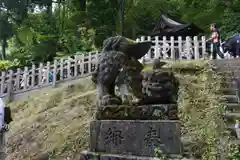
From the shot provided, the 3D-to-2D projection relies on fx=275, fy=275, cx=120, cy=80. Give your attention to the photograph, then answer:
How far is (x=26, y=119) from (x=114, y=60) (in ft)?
18.9

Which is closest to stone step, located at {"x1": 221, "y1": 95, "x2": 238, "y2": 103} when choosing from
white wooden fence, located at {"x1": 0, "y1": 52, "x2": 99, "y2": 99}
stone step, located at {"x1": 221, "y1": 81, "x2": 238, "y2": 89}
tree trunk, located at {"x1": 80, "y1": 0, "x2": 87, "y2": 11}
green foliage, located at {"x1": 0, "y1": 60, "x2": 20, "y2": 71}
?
stone step, located at {"x1": 221, "y1": 81, "x2": 238, "y2": 89}

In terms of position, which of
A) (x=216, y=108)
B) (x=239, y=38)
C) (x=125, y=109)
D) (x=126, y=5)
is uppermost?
(x=126, y=5)

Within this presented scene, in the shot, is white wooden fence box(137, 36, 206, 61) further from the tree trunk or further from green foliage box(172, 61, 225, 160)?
the tree trunk

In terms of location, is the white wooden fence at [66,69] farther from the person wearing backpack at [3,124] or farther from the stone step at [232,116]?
the person wearing backpack at [3,124]

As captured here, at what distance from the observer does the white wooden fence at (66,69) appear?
11.8 metres

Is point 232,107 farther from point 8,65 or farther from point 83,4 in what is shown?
point 83,4

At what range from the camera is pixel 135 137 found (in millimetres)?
3803

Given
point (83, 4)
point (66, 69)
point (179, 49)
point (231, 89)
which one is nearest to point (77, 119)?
point (231, 89)

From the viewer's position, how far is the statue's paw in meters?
4.04

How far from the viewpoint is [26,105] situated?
10.5m

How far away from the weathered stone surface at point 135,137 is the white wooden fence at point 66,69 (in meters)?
7.93

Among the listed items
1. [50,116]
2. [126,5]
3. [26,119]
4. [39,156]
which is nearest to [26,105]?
[26,119]

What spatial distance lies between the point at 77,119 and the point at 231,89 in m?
4.30

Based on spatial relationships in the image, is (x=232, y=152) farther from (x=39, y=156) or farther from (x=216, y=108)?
(x=39, y=156)
